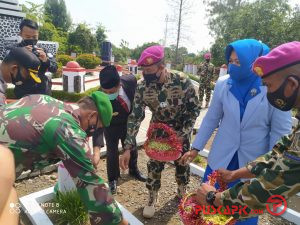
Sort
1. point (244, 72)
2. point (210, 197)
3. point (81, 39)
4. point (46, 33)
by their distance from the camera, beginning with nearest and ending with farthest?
point (210, 197)
point (244, 72)
point (46, 33)
point (81, 39)

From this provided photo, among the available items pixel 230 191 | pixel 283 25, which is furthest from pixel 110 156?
pixel 283 25

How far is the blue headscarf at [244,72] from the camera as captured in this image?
7.36 feet

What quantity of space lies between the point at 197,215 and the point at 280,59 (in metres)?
1.28

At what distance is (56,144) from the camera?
167 cm

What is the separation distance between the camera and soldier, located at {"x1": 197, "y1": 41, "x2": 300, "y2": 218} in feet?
4.71

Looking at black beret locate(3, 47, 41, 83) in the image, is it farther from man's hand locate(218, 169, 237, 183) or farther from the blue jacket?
man's hand locate(218, 169, 237, 183)

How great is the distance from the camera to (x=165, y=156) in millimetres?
3082

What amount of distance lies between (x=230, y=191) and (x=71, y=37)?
1291 inches

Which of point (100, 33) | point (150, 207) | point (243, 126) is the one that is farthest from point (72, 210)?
point (100, 33)

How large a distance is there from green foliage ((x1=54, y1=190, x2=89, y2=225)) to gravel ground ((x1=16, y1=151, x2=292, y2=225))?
0.42m

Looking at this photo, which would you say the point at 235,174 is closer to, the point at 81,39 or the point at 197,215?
the point at 197,215

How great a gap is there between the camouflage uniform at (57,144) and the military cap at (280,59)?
113 cm

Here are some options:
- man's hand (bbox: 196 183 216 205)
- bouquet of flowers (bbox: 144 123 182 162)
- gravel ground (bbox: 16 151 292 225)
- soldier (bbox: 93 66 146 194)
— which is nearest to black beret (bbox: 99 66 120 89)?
soldier (bbox: 93 66 146 194)

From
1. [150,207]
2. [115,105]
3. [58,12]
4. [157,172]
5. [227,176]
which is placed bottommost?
[150,207]
